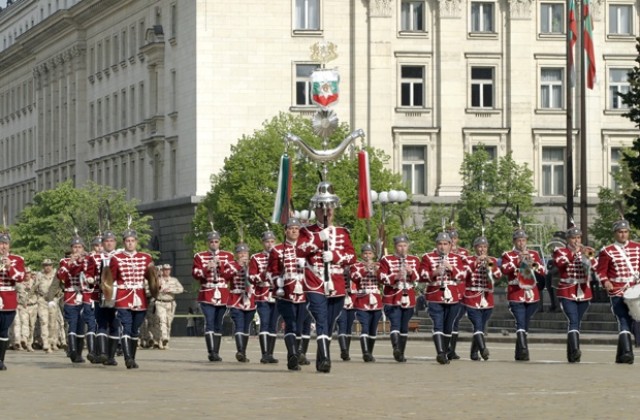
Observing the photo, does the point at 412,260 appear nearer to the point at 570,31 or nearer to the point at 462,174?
the point at 570,31

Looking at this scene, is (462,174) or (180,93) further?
(180,93)

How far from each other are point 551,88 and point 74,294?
57.4 m

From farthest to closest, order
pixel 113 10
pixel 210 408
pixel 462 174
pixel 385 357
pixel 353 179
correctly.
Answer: pixel 113 10 < pixel 462 174 < pixel 353 179 < pixel 385 357 < pixel 210 408

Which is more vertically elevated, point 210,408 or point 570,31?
point 570,31

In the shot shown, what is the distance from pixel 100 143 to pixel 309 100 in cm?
Result: 1822

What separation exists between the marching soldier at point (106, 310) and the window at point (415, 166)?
57.3 meters

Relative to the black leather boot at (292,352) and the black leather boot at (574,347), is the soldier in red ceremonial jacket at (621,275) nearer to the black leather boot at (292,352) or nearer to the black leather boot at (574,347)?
the black leather boot at (574,347)

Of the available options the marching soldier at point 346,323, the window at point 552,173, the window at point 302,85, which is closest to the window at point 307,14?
the window at point 302,85

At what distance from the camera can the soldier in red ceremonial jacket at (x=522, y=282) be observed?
30.6m

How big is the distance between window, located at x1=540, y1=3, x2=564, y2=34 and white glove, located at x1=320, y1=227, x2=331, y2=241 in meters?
61.6

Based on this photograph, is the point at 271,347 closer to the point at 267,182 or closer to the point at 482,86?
the point at 267,182

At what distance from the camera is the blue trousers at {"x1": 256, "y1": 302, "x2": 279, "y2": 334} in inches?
1241

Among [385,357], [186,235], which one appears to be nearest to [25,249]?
[186,235]

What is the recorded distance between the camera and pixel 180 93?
3455 inches
